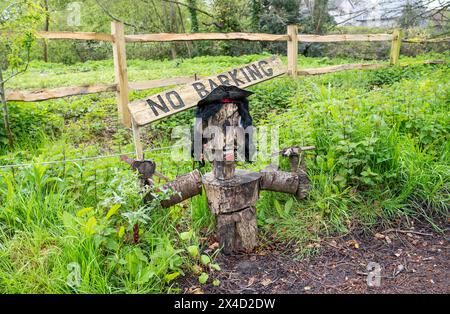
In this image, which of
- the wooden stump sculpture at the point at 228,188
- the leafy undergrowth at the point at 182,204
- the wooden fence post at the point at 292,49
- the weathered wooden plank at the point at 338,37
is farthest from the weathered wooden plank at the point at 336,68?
the wooden stump sculpture at the point at 228,188

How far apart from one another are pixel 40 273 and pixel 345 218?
214cm

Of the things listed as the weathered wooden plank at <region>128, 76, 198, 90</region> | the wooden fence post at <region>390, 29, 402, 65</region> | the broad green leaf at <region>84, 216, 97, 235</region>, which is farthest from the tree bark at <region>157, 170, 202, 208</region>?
the wooden fence post at <region>390, 29, 402, 65</region>

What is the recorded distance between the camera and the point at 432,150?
349cm

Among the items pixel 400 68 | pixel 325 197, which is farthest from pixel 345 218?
pixel 400 68

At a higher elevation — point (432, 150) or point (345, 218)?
point (432, 150)

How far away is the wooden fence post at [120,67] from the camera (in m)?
5.36

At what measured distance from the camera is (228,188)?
244 centimetres

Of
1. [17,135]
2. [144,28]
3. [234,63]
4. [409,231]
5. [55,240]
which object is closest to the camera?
[55,240]

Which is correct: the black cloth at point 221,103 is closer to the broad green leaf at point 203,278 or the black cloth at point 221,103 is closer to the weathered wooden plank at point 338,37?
the broad green leaf at point 203,278

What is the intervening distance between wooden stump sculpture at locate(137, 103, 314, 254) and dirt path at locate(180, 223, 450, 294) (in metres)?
0.16

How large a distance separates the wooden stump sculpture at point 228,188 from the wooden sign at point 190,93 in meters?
0.45

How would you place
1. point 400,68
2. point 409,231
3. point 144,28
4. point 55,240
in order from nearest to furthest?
point 55,240, point 409,231, point 400,68, point 144,28

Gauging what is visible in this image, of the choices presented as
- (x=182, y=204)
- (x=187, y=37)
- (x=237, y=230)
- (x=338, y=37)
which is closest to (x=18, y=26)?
(x=187, y=37)

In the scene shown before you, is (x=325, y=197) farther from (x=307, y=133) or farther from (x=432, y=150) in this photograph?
(x=432, y=150)
